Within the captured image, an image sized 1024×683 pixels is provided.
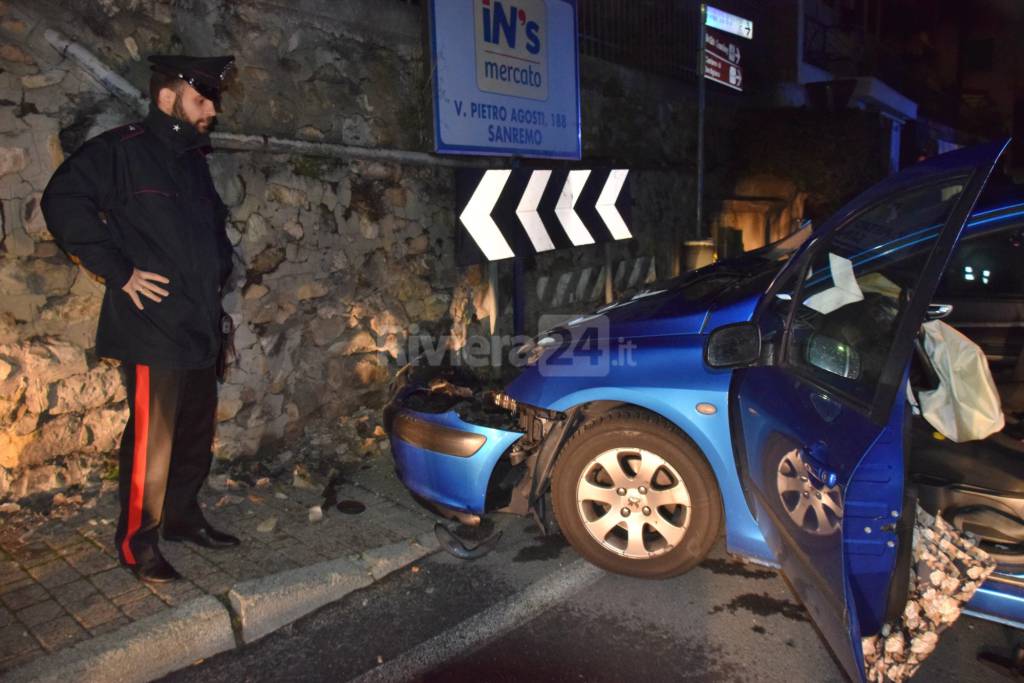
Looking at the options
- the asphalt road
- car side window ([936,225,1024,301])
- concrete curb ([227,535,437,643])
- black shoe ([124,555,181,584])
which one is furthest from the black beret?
car side window ([936,225,1024,301])

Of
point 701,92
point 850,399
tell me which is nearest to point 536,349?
point 850,399

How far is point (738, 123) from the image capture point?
11180mm

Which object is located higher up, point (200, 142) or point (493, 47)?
point (493, 47)

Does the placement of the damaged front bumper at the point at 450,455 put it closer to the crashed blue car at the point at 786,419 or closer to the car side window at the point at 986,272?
the crashed blue car at the point at 786,419

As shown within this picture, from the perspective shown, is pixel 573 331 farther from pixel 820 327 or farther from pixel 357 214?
pixel 357 214

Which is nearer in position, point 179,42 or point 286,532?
point 286,532

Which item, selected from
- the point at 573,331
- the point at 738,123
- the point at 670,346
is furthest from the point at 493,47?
the point at 738,123

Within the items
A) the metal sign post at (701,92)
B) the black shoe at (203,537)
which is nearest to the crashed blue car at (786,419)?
the black shoe at (203,537)

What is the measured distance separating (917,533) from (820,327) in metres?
0.80

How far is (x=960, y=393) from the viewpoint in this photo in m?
3.14

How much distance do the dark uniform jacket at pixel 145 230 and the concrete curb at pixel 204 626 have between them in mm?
1045

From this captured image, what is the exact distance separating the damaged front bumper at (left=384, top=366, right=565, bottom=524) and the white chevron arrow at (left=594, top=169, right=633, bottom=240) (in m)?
3.79

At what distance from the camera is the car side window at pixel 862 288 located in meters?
2.46

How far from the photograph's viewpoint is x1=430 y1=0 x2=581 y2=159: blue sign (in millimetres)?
5762
